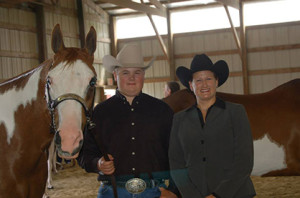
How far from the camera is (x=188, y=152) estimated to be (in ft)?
6.79

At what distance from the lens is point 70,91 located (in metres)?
1.99

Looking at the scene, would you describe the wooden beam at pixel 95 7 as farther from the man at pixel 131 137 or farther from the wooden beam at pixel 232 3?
the man at pixel 131 137

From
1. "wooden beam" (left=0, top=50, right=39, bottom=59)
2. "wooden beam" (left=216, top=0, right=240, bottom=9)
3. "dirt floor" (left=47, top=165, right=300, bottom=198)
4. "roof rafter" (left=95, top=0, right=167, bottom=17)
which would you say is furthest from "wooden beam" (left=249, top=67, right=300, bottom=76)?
"wooden beam" (left=0, top=50, right=39, bottom=59)

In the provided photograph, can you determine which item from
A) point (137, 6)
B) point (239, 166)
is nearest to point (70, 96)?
point (239, 166)

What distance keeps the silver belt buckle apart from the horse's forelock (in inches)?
25.6

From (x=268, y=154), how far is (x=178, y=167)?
7.63 feet

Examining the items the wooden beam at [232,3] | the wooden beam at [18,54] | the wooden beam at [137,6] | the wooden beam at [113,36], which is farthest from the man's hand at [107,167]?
the wooden beam at [113,36]

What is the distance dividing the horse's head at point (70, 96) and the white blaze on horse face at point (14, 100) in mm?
305

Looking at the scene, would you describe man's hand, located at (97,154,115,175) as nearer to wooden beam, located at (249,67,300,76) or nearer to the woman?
the woman

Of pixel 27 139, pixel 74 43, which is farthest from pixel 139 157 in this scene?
pixel 74 43

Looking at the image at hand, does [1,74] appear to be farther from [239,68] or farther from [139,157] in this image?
[139,157]

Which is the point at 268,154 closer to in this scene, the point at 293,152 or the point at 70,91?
the point at 293,152

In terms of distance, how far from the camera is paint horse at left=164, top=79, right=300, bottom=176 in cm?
408

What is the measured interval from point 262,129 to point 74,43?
9491 mm
